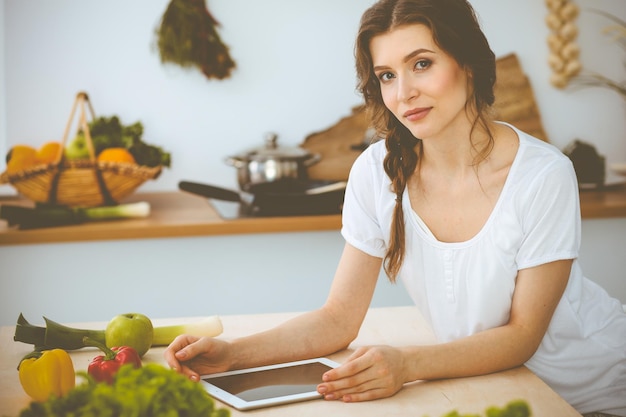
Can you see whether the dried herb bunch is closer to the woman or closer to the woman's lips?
the woman

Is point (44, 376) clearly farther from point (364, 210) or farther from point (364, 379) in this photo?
point (364, 210)

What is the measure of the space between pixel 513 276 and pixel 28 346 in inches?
34.3

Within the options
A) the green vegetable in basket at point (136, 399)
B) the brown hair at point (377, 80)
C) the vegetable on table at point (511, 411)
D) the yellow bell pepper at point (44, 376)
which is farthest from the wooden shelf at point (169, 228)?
the vegetable on table at point (511, 411)

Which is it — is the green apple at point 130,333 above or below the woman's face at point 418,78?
below

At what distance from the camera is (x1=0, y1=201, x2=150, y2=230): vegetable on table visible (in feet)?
7.64

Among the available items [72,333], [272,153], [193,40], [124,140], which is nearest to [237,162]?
[272,153]

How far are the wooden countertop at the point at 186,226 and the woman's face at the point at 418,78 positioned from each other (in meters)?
1.01

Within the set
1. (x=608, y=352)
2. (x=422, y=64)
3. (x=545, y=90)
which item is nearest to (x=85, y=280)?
(x=422, y=64)

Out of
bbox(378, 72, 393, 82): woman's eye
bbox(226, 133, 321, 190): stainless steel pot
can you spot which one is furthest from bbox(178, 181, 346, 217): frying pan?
bbox(378, 72, 393, 82): woman's eye

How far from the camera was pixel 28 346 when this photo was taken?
4.72ft

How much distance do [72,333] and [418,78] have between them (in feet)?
2.46

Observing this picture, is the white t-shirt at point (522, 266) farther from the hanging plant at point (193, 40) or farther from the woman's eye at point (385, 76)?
the hanging plant at point (193, 40)

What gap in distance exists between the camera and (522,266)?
1.40 metres

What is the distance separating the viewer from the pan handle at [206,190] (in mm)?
2463
